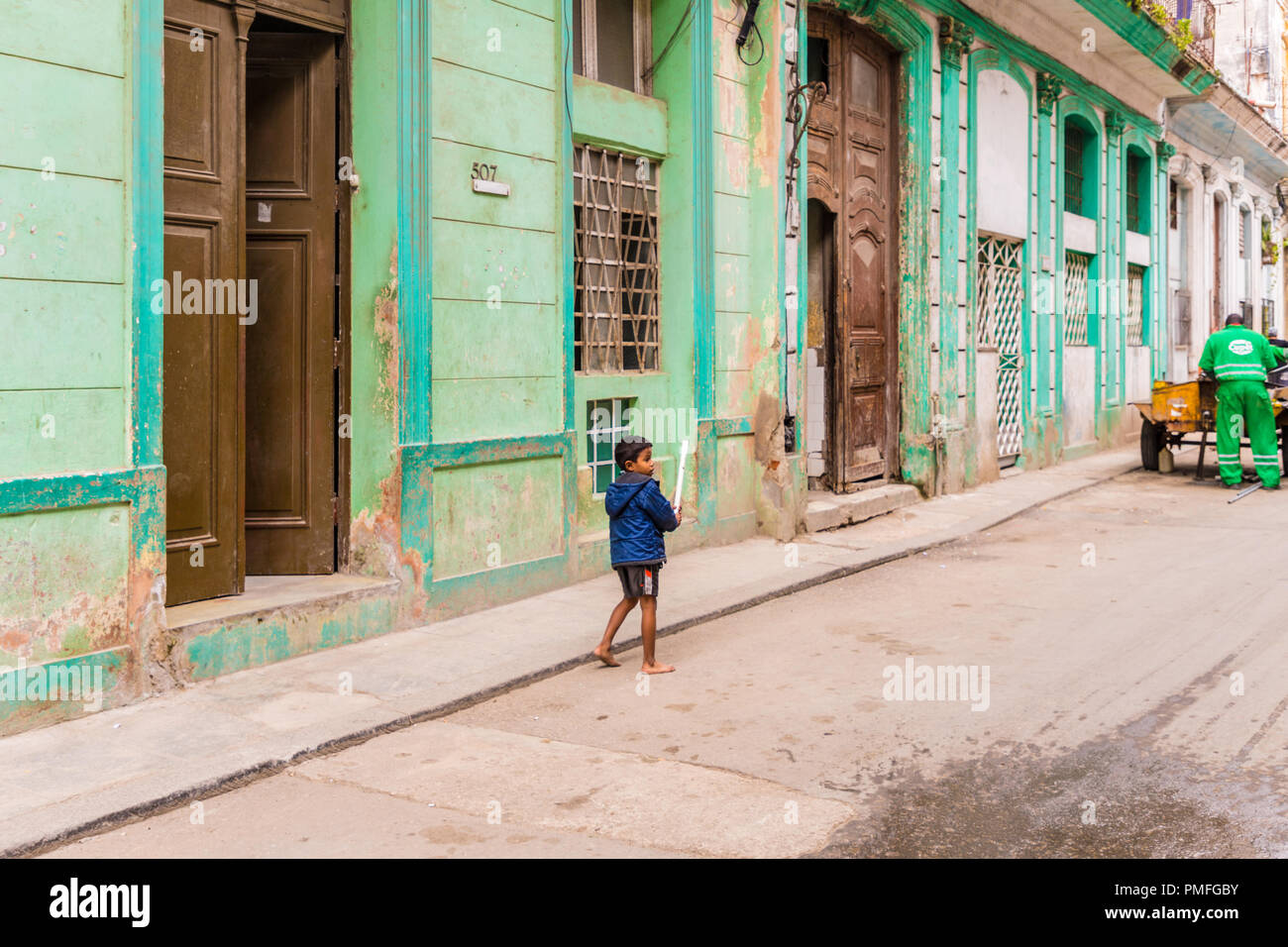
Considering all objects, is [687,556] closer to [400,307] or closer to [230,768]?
[400,307]

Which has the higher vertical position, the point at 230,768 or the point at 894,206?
the point at 894,206

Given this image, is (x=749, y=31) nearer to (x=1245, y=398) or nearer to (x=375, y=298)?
(x=375, y=298)

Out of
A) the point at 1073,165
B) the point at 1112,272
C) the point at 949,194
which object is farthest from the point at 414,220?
the point at 1112,272

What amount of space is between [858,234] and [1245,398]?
4.71 metres

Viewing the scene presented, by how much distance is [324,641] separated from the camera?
22.5 ft

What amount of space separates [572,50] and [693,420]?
2.86m

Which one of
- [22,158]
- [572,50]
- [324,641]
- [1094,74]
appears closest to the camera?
[22,158]

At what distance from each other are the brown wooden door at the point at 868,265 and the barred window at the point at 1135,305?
8.90 m

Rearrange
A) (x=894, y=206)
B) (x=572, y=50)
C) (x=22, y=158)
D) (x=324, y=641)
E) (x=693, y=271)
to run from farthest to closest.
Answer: (x=894, y=206), (x=693, y=271), (x=572, y=50), (x=324, y=641), (x=22, y=158)

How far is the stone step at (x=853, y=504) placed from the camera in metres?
11.3

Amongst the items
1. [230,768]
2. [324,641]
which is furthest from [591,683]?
[230,768]

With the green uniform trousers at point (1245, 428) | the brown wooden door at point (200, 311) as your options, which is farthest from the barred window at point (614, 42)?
the green uniform trousers at point (1245, 428)

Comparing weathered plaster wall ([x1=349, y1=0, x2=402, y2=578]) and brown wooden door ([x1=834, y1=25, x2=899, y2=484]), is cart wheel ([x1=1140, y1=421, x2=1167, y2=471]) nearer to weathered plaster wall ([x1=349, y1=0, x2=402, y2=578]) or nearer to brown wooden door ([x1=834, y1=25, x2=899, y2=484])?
brown wooden door ([x1=834, y1=25, x2=899, y2=484])

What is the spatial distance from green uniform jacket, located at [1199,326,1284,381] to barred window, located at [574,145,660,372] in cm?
712
